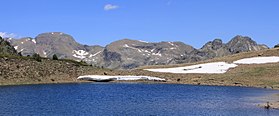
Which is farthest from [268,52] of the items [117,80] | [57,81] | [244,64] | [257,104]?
[257,104]

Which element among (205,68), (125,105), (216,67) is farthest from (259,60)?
(125,105)

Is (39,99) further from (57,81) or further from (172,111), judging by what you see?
(57,81)

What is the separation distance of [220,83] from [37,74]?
4426cm

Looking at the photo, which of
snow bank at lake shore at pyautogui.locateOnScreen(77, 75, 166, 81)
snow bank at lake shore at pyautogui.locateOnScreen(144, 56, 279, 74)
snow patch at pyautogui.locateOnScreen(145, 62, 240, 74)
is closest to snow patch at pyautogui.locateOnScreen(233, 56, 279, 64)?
snow bank at lake shore at pyautogui.locateOnScreen(144, 56, 279, 74)

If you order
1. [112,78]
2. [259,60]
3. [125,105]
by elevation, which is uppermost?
[259,60]

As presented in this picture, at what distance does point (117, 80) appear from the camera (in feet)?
378

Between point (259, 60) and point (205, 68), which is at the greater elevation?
point (259, 60)

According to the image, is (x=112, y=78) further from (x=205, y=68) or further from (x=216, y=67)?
(x=216, y=67)

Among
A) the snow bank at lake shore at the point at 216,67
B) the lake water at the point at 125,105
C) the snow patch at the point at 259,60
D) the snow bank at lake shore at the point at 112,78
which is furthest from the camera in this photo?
the snow patch at the point at 259,60

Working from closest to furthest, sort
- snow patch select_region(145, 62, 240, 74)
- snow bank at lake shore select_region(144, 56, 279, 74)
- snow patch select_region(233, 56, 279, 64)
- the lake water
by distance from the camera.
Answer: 1. the lake water
2. snow patch select_region(145, 62, 240, 74)
3. snow bank at lake shore select_region(144, 56, 279, 74)
4. snow patch select_region(233, 56, 279, 64)

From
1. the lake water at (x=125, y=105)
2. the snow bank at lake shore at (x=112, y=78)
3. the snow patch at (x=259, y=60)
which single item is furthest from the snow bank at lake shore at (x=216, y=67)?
the lake water at (x=125, y=105)

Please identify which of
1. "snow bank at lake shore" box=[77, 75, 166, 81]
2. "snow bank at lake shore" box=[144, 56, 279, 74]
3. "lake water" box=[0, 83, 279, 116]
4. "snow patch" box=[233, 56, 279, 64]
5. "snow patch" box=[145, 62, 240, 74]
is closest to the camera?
"lake water" box=[0, 83, 279, 116]

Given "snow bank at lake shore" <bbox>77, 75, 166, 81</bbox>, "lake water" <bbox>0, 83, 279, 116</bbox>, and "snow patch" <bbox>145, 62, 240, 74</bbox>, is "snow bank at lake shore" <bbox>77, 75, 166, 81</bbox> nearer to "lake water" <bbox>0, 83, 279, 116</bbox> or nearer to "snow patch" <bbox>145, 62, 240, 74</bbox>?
"snow patch" <bbox>145, 62, 240, 74</bbox>

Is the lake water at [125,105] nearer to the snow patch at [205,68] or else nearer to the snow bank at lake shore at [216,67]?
the snow patch at [205,68]
